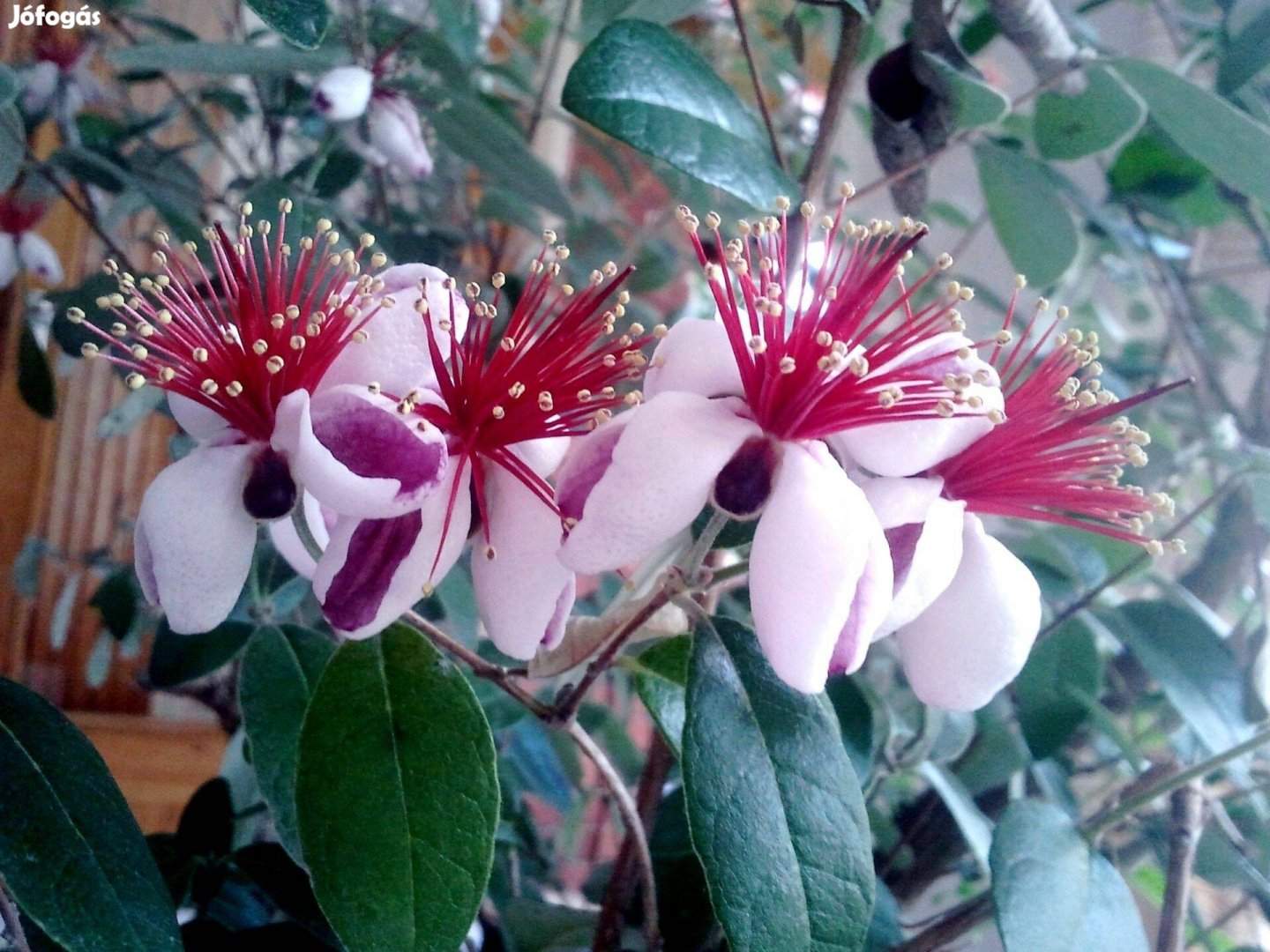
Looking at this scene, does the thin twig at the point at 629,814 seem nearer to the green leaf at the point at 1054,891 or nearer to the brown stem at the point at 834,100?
the green leaf at the point at 1054,891

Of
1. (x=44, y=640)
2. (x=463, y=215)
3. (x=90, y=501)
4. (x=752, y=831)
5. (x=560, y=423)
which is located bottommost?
(x=44, y=640)

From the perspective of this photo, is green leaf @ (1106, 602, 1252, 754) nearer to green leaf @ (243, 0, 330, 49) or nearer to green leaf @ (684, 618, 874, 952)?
green leaf @ (684, 618, 874, 952)

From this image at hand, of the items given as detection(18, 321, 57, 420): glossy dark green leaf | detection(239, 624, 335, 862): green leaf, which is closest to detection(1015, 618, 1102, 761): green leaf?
detection(239, 624, 335, 862): green leaf

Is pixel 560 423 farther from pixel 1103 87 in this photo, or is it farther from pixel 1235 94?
pixel 1235 94

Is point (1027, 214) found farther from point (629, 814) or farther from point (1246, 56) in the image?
point (629, 814)

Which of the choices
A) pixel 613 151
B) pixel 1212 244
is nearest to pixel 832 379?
pixel 613 151

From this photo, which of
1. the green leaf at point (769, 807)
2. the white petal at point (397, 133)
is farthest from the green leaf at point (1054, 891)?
the white petal at point (397, 133)
